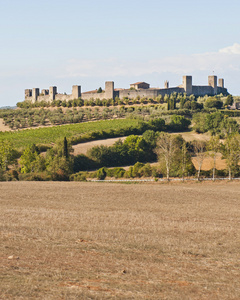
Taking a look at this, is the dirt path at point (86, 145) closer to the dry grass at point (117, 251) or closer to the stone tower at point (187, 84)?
the dry grass at point (117, 251)

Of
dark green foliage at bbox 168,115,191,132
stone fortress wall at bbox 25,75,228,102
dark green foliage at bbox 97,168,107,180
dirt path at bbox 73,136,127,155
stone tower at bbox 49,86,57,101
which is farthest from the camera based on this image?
stone tower at bbox 49,86,57,101

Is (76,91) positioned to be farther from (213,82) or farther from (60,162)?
(60,162)

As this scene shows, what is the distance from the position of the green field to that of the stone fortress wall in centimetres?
2318

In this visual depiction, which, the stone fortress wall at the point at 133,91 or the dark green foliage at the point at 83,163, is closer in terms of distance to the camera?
the dark green foliage at the point at 83,163

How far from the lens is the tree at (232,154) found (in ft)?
143

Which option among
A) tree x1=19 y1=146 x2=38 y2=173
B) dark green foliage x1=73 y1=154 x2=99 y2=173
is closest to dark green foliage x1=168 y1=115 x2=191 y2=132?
dark green foliage x1=73 y1=154 x2=99 y2=173

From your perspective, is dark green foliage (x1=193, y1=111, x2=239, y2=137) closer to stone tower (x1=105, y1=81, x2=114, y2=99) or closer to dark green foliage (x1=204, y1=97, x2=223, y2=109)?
dark green foliage (x1=204, y1=97, x2=223, y2=109)

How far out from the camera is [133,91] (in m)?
105

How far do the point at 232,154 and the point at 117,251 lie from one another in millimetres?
33880

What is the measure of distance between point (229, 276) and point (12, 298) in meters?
5.22

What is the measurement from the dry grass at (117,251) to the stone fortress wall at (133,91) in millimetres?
84178

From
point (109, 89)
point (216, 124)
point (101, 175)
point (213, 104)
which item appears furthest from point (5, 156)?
point (109, 89)

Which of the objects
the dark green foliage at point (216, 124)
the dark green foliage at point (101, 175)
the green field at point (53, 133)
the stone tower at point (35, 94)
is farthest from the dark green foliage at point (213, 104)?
the dark green foliage at point (101, 175)

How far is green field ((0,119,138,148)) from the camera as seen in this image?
6456 centimetres
